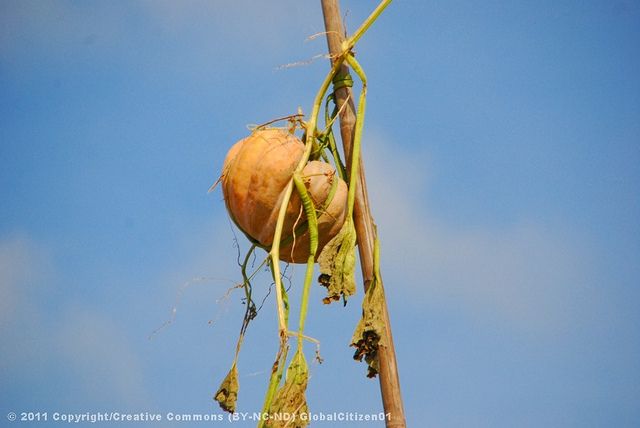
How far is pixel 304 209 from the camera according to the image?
281 cm

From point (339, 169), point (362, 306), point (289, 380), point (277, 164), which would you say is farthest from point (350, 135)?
point (289, 380)

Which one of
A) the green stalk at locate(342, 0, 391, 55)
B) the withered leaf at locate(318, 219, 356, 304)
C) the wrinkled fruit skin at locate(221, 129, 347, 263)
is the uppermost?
the green stalk at locate(342, 0, 391, 55)

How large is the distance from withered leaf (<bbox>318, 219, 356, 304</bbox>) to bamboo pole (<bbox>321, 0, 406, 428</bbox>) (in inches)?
3.5

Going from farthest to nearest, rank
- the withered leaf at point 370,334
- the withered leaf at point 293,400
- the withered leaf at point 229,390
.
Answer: the withered leaf at point 229,390 → the withered leaf at point 370,334 → the withered leaf at point 293,400

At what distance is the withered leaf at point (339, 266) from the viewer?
2.71 meters

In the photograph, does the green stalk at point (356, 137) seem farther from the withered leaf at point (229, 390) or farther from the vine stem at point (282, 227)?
the withered leaf at point (229, 390)

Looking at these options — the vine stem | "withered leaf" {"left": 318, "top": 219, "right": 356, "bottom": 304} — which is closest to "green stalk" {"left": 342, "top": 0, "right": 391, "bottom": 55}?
the vine stem

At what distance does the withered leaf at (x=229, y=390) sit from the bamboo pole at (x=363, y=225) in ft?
1.62

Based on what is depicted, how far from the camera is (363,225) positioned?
2.90 m

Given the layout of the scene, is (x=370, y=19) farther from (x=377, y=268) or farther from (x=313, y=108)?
(x=377, y=268)

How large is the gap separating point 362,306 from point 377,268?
0.14 metres

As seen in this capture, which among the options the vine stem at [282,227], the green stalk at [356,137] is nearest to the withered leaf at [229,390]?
the vine stem at [282,227]

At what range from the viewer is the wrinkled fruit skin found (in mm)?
2805

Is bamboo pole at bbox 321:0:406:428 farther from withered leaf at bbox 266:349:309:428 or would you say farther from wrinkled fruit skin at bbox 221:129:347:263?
withered leaf at bbox 266:349:309:428
